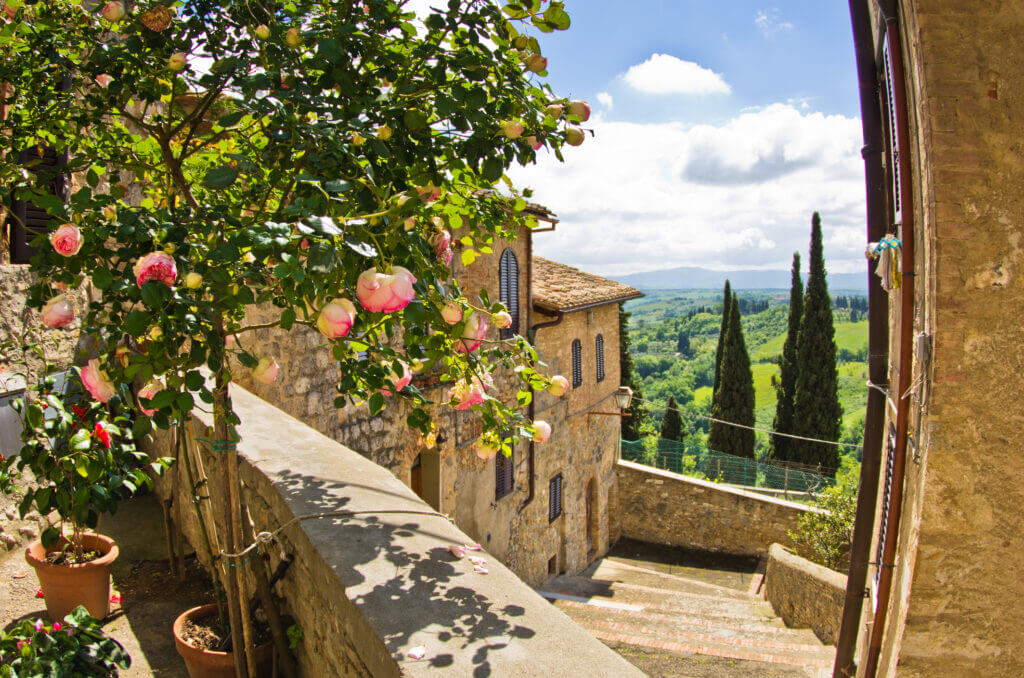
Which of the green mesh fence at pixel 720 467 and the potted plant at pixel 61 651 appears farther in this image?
the green mesh fence at pixel 720 467

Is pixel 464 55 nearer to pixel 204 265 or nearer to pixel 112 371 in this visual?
pixel 204 265

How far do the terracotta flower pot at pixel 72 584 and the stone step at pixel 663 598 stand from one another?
9512 mm

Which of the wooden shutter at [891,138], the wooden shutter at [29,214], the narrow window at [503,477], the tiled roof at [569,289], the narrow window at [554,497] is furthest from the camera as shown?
the narrow window at [554,497]

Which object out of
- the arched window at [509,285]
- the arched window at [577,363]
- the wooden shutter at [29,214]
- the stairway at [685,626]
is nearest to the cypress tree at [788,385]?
the stairway at [685,626]

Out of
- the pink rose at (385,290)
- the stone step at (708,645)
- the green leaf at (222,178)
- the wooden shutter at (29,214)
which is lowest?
the stone step at (708,645)

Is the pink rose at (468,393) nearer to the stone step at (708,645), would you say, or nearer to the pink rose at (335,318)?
the pink rose at (335,318)

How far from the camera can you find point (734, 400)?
26.3 metres

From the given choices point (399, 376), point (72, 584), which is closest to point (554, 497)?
point (72, 584)

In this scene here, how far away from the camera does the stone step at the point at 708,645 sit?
7.84 meters

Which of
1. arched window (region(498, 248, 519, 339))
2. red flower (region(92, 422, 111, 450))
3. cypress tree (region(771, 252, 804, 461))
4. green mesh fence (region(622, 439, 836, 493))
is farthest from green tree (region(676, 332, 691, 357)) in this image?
red flower (region(92, 422, 111, 450))

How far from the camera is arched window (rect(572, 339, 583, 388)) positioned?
1403cm

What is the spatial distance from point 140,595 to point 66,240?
108 inches

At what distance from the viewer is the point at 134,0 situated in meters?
2.53

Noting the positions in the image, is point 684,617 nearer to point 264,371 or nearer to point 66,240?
point 264,371
